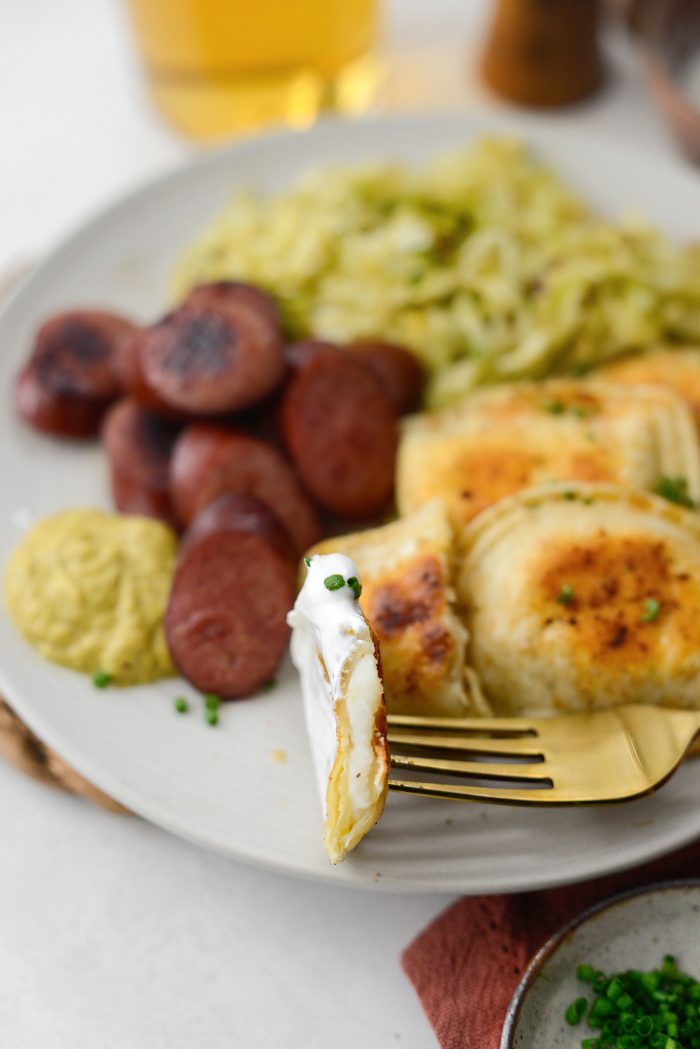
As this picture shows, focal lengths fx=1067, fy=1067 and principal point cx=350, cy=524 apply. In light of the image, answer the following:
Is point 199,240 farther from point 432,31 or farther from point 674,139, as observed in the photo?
point 432,31

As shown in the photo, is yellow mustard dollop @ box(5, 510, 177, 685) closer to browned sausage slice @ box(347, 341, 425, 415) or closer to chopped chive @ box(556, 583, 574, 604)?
browned sausage slice @ box(347, 341, 425, 415)

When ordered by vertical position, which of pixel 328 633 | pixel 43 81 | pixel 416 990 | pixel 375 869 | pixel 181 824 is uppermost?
→ pixel 43 81

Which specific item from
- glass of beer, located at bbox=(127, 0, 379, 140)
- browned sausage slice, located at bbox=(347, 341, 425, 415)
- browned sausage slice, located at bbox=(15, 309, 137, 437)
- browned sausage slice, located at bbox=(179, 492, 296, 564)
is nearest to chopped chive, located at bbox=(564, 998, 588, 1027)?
browned sausage slice, located at bbox=(179, 492, 296, 564)

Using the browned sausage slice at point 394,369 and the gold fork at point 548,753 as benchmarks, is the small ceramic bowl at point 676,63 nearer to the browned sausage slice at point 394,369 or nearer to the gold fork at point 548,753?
the browned sausage slice at point 394,369

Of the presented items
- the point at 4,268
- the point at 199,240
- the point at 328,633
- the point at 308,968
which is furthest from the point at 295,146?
the point at 308,968

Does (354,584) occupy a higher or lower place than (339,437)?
higher

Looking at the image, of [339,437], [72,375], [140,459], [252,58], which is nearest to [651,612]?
[339,437]

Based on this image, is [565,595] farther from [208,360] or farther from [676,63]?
[676,63]
